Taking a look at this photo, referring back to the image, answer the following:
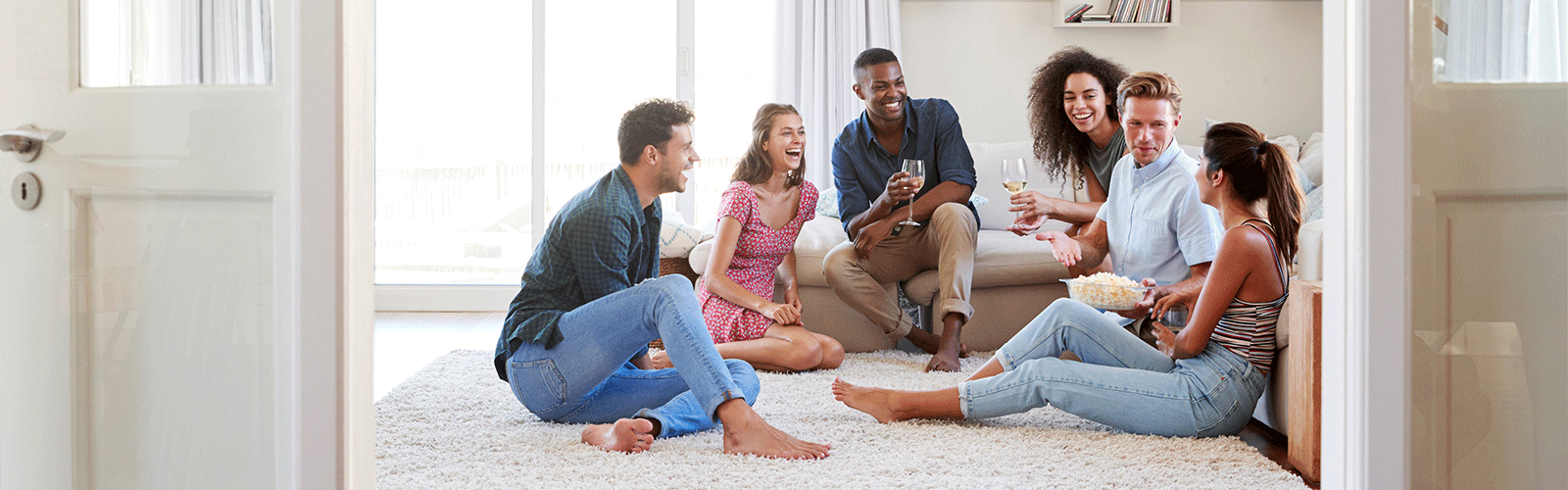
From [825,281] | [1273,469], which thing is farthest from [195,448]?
[825,281]

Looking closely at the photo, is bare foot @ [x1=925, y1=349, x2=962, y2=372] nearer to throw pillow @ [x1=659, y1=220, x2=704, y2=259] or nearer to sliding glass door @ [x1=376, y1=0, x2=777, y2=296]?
throw pillow @ [x1=659, y1=220, x2=704, y2=259]

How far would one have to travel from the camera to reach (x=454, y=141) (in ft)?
15.4

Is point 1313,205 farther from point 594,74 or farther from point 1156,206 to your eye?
point 594,74

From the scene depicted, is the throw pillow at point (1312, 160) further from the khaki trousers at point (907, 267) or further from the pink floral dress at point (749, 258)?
the pink floral dress at point (749, 258)

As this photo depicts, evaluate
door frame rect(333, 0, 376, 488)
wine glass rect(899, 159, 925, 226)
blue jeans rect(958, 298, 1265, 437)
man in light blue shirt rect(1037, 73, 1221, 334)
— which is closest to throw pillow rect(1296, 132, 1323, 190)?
man in light blue shirt rect(1037, 73, 1221, 334)

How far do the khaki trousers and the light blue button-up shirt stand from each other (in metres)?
0.64

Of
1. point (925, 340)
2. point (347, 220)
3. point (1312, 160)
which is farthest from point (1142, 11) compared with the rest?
point (347, 220)

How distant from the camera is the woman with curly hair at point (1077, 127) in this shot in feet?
9.80

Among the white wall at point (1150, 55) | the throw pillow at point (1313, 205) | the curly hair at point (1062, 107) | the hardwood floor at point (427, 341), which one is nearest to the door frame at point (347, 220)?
the hardwood floor at point (427, 341)

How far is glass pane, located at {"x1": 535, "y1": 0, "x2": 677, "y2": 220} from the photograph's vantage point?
15.4 feet

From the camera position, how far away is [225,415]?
3.49 ft

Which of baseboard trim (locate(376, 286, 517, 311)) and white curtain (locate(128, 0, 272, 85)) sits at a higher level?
white curtain (locate(128, 0, 272, 85))

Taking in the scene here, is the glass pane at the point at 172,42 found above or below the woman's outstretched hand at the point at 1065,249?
above

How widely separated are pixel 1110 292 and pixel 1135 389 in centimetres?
24
